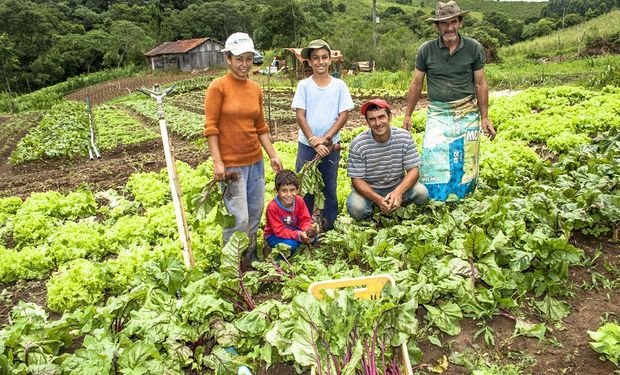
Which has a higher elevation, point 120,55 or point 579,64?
point 120,55

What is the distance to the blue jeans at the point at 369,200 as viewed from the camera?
4.94 m

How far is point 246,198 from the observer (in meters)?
4.39

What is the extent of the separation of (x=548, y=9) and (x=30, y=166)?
82.5m

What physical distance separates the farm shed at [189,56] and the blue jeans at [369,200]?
148 feet

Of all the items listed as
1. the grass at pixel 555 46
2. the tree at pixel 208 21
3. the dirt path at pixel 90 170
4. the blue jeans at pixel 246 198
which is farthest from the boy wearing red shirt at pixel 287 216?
the tree at pixel 208 21

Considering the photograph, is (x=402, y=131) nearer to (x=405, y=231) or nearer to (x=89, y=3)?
(x=405, y=231)

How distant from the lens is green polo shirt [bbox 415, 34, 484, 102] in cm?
493

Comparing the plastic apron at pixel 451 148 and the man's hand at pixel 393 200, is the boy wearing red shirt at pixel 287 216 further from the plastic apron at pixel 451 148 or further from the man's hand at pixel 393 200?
the plastic apron at pixel 451 148

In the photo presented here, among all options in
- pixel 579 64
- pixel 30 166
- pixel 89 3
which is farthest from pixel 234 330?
pixel 89 3

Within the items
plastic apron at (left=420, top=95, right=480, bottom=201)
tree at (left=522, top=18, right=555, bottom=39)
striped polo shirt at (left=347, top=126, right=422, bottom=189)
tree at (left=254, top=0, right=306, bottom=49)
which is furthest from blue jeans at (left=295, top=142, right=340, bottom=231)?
tree at (left=522, top=18, right=555, bottom=39)

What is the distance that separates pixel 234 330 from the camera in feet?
10.3

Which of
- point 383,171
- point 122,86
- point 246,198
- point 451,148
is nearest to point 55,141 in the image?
point 246,198

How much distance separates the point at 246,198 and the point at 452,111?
2.48 metres

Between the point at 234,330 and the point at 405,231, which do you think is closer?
the point at 234,330
